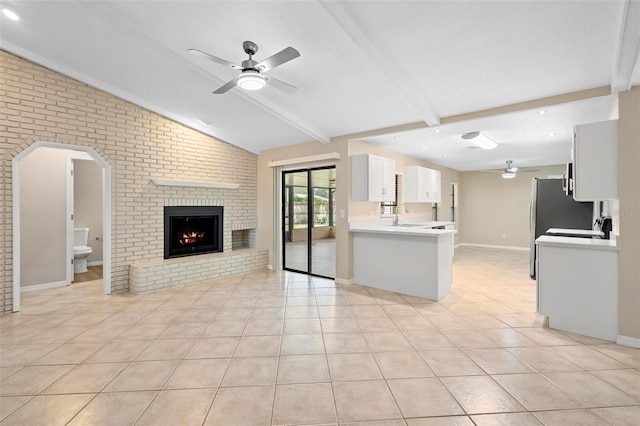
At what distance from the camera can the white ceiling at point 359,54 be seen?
226cm

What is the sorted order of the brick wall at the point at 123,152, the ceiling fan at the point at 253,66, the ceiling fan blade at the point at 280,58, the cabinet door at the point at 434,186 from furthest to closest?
the cabinet door at the point at 434,186 < the brick wall at the point at 123,152 < the ceiling fan at the point at 253,66 < the ceiling fan blade at the point at 280,58

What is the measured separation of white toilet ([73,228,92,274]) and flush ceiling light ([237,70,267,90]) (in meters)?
4.90

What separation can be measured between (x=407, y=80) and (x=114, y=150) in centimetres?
415

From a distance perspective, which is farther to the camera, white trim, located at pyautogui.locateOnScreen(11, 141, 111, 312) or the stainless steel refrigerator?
the stainless steel refrigerator

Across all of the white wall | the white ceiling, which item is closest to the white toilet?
the white ceiling

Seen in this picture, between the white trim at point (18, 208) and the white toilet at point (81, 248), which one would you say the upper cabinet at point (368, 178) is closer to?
the white trim at point (18, 208)

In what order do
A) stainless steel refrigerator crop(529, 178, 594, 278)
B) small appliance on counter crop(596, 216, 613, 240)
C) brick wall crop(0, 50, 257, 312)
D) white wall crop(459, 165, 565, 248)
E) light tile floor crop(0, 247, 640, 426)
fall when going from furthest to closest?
white wall crop(459, 165, 565, 248) → stainless steel refrigerator crop(529, 178, 594, 278) → small appliance on counter crop(596, 216, 613, 240) → brick wall crop(0, 50, 257, 312) → light tile floor crop(0, 247, 640, 426)

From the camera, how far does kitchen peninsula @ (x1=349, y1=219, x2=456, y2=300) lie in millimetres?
3998

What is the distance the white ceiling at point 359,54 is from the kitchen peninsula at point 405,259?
1548mm

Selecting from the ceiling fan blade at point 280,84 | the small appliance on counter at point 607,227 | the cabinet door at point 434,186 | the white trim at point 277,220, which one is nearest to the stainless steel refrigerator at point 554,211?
the small appliance on counter at point 607,227

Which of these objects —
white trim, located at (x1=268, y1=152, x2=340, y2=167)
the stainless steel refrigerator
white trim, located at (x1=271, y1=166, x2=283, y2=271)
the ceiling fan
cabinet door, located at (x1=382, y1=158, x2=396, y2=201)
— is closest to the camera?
the ceiling fan

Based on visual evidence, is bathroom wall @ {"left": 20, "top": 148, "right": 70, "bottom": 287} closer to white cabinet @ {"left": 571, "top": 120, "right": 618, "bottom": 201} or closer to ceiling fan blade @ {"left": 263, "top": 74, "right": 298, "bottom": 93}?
ceiling fan blade @ {"left": 263, "top": 74, "right": 298, "bottom": 93}

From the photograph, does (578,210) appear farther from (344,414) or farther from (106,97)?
(106,97)

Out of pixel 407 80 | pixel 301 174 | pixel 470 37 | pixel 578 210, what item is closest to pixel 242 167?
pixel 301 174
